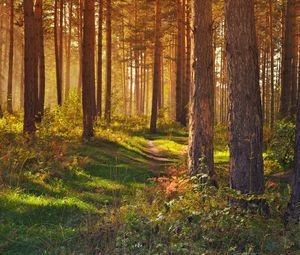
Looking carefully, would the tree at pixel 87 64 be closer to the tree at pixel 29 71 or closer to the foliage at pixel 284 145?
the tree at pixel 29 71

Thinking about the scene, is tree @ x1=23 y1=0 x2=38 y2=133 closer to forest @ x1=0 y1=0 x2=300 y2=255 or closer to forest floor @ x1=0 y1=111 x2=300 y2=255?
forest @ x1=0 y1=0 x2=300 y2=255

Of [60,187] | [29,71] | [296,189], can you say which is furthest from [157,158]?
[296,189]

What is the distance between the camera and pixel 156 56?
23.8 m

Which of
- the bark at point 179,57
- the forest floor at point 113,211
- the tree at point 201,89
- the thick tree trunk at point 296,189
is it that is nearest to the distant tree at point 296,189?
the thick tree trunk at point 296,189

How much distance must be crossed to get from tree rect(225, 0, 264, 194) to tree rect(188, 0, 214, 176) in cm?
252

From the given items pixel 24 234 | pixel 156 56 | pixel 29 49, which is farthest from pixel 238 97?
pixel 156 56

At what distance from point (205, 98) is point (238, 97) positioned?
104 inches

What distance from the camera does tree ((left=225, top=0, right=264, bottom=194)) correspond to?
7469 millimetres

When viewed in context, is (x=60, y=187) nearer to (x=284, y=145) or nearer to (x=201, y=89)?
(x=201, y=89)

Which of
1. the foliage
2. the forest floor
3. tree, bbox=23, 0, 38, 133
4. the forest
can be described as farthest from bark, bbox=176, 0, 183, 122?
the foliage

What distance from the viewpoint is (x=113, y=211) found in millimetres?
7074

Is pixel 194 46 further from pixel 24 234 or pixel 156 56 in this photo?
pixel 156 56

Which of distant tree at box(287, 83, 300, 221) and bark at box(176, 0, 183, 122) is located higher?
bark at box(176, 0, 183, 122)

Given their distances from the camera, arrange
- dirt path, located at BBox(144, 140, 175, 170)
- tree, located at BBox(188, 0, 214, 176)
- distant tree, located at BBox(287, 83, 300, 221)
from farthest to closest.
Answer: dirt path, located at BBox(144, 140, 175, 170) < tree, located at BBox(188, 0, 214, 176) < distant tree, located at BBox(287, 83, 300, 221)
